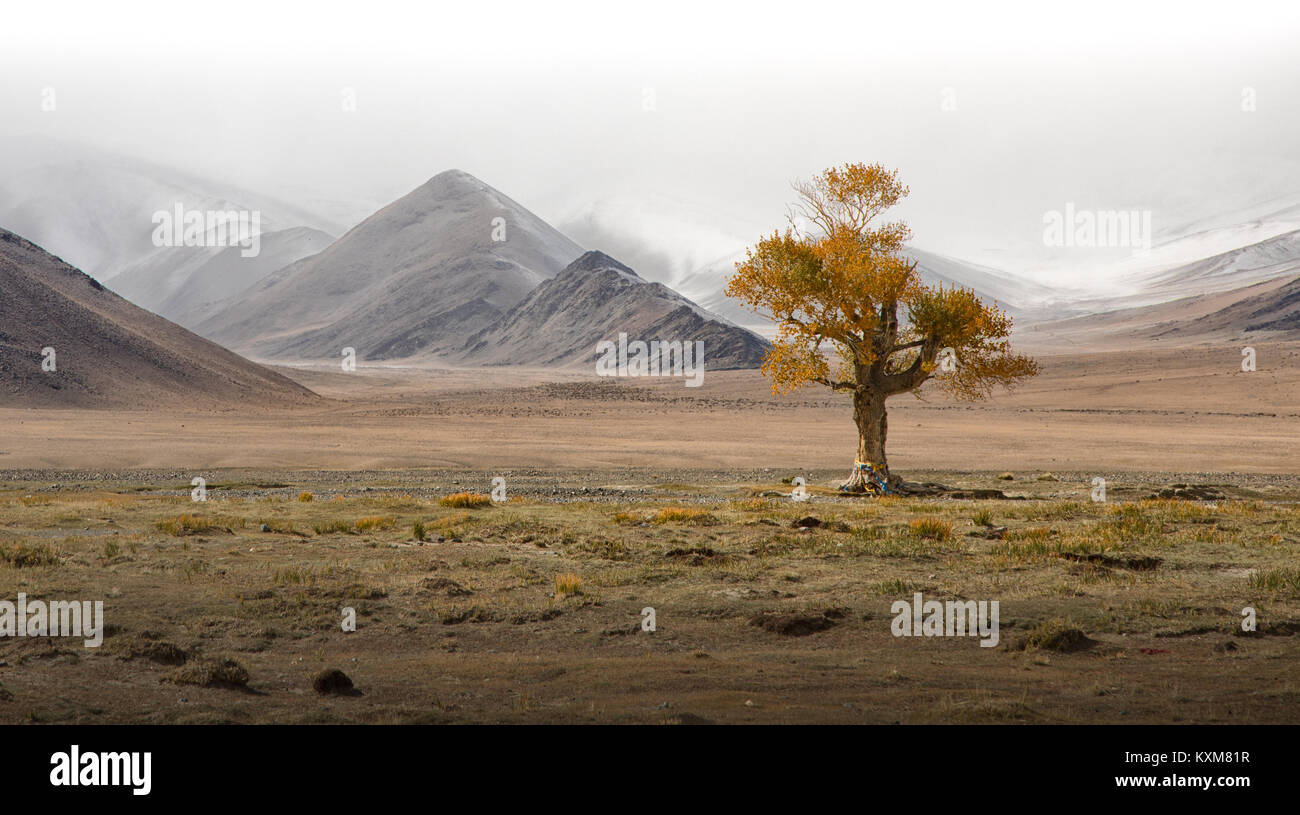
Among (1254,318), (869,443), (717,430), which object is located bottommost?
(869,443)

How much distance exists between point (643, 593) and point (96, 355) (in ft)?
265

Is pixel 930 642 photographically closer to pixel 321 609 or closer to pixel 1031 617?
pixel 1031 617

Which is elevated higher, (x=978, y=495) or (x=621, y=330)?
(x=621, y=330)

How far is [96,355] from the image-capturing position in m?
83.9

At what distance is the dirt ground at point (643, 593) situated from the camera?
9883mm

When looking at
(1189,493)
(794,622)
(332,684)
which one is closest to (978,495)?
(1189,493)

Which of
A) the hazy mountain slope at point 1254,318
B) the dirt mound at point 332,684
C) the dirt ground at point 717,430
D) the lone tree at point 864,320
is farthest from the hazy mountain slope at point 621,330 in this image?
the dirt mound at point 332,684

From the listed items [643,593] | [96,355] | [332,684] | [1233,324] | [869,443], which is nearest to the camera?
[332,684]

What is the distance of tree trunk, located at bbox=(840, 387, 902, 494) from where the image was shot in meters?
30.5

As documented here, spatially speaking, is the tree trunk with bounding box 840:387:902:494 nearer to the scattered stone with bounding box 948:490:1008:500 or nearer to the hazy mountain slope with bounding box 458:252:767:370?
the scattered stone with bounding box 948:490:1008:500

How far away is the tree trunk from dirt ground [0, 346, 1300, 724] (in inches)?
46.9

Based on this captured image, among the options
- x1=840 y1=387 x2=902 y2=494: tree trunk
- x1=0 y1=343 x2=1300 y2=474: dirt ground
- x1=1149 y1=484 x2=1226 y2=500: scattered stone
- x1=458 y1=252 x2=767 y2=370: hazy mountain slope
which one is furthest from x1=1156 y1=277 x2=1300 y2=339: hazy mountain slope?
x1=840 y1=387 x2=902 y2=494: tree trunk

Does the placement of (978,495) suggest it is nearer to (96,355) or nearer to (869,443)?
(869,443)

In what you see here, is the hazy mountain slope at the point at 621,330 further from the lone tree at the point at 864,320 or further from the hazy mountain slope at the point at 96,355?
the lone tree at the point at 864,320
